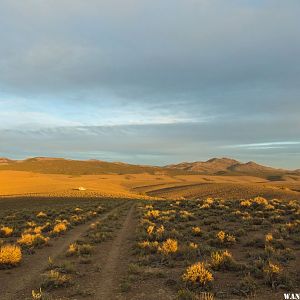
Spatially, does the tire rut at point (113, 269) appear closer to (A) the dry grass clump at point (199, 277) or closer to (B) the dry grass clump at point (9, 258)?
(A) the dry grass clump at point (199, 277)

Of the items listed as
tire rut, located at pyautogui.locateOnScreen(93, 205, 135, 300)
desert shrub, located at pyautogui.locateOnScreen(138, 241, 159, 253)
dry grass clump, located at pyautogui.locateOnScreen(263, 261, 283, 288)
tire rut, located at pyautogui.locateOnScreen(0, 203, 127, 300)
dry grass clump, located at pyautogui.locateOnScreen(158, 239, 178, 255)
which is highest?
dry grass clump, located at pyautogui.locateOnScreen(263, 261, 283, 288)

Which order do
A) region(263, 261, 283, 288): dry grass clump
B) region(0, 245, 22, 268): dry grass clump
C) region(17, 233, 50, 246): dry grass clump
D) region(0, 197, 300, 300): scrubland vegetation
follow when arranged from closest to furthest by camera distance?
1. region(0, 197, 300, 300): scrubland vegetation
2. region(263, 261, 283, 288): dry grass clump
3. region(0, 245, 22, 268): dry grass clump
4. region(17, 233, 50, 246): dry grass clump

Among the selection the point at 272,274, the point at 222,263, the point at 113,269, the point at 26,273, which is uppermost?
the point at 272,274

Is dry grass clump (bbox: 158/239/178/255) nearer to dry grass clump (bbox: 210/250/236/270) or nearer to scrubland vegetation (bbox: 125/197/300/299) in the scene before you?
scrubland vegetation (bbox: 125/197/300/299)

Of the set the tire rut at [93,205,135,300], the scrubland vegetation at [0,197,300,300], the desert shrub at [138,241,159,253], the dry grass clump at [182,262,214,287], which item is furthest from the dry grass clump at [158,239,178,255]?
the dry grass clump at [182,262,214,287]

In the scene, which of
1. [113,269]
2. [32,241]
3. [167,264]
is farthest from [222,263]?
[32,241]

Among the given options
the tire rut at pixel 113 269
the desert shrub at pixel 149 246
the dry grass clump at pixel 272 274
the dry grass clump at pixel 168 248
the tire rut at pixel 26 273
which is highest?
the dry grass clump at pixel 272 274

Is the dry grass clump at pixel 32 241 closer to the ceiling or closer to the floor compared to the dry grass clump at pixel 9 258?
closer to the floor

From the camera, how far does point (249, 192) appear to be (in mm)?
55594

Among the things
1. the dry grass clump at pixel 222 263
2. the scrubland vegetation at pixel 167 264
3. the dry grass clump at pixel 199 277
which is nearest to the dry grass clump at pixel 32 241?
the scrubland vegetation at pixel 167 264

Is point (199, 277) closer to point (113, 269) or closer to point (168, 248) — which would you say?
point (113, 269)

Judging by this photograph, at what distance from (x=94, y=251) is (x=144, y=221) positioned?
338 inches

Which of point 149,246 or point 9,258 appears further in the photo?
point 149,246

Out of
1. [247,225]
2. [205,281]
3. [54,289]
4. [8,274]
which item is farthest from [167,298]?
[247,225]
